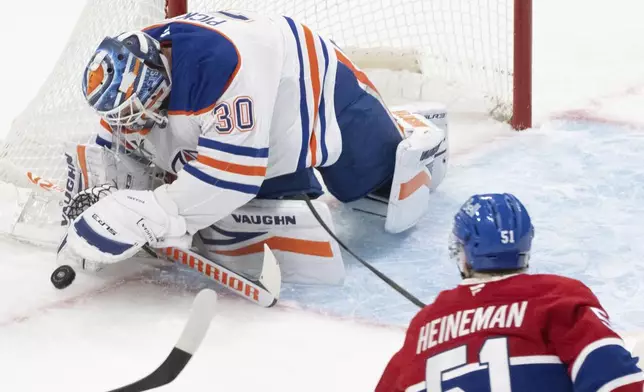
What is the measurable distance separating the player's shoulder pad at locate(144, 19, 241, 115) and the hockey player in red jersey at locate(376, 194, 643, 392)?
1028mm

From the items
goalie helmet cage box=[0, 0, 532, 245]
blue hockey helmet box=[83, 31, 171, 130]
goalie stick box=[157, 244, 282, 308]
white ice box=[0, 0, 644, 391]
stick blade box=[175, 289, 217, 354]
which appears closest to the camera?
stick blade box=[175, 289, 217, 354]

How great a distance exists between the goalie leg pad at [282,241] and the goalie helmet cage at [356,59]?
47cm

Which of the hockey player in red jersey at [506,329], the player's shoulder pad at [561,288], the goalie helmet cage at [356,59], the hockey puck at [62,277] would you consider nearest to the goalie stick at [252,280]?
the hockey puck at [62,277]

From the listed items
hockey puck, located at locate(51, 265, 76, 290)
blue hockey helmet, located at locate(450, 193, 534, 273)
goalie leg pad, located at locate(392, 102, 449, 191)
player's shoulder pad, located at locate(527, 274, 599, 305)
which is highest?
blue hockey helmet, located at locate(450, 193, 534, 273)

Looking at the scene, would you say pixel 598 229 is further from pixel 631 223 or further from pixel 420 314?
pixel 420 314

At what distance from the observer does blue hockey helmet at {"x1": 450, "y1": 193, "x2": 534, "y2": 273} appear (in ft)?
4.27

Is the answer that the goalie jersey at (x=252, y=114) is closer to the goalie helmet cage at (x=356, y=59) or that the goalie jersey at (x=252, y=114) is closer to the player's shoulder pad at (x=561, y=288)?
the goalie helmet cage at (x=356, y=59)

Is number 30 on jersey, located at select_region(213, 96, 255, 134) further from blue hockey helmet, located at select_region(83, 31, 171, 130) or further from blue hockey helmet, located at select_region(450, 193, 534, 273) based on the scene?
blue hockey helmet, located at select_region(450, 193, 534, 273)

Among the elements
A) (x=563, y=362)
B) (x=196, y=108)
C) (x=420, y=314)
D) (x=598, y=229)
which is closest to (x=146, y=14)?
(x=196, y=108)

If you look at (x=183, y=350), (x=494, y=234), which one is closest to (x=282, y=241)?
(x=183, y=350)

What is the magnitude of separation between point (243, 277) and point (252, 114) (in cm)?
37

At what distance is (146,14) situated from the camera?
9.68 ft

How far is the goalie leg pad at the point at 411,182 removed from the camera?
273 cm

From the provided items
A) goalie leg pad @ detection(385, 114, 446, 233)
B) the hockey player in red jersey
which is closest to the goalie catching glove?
goalie leg pad @ detection(385, 114, 446, 233)
